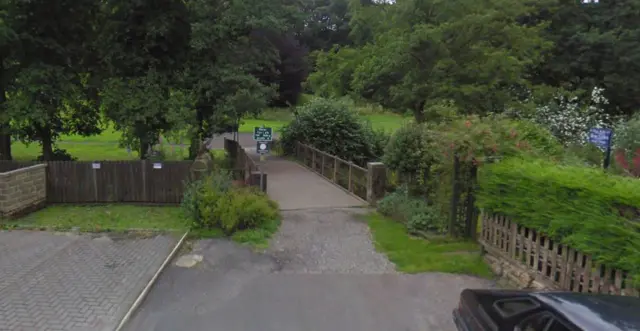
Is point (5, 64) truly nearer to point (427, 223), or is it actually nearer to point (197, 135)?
point (197, 135)

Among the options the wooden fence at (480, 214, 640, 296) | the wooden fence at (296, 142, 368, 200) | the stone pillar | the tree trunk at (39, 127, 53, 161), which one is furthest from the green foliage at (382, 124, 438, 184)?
the tree trunk at (39, 127, 53, 161)

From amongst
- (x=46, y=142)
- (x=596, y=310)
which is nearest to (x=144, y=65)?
(x=46, y=142)

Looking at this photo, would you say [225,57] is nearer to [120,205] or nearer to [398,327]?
[120,205]

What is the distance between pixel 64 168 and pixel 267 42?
328 inches

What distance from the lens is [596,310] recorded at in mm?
3432

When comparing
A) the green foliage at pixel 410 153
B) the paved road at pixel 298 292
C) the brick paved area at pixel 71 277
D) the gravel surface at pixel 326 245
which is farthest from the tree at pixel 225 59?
the paved road at pixel 298 292

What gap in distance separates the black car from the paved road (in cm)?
164

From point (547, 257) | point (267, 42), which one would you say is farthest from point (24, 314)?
point (267, 42)

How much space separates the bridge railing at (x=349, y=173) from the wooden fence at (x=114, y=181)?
16.6 feet

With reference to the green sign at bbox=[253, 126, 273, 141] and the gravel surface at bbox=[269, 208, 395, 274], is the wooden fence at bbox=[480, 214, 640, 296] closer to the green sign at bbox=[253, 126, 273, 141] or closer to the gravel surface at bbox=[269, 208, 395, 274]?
the gravel surface at bbox=[269, 208, 395, 274]

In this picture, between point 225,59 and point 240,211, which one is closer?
point 240,211

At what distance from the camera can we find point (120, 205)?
43.1ft

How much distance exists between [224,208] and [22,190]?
5.92 meters

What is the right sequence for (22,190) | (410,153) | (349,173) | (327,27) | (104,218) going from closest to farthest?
(104,218)
(22,190)
(410,153)
(349,173)
(327,27)
